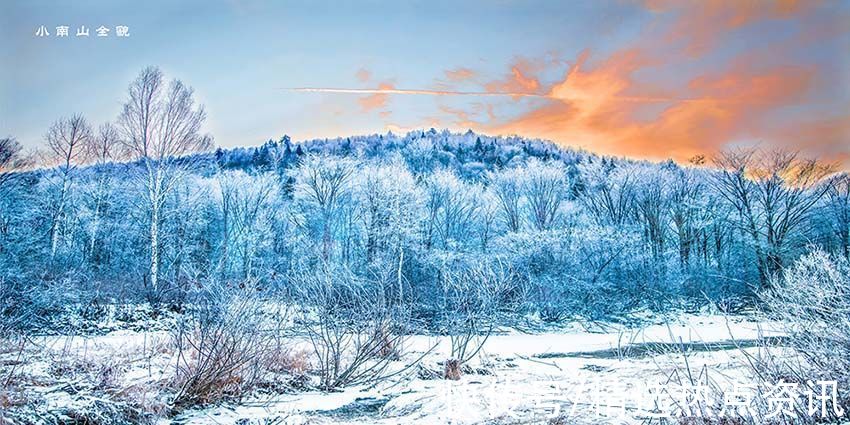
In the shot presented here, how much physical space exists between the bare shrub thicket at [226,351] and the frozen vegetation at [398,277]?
25mm

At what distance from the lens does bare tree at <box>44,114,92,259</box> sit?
666 centimetres

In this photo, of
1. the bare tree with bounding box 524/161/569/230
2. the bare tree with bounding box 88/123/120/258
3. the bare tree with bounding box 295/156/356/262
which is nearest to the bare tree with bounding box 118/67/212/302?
the bare tree with bounding box 88/123/120/258

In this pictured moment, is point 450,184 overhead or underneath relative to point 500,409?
overhead

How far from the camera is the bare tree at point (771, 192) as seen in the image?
12961 millimetres

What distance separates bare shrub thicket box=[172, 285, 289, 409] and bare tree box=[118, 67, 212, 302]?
511 centimetres

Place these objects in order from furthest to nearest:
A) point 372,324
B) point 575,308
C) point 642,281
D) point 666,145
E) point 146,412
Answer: point 642,281 < point 575,308 < point 666,145 < point 372,324 < point 146,412

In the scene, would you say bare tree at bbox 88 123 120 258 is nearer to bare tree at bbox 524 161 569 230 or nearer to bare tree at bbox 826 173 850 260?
bare tree at bbox 524 161 569 230

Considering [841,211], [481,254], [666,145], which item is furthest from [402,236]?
[841,211]

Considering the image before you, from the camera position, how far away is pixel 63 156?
1030 cm

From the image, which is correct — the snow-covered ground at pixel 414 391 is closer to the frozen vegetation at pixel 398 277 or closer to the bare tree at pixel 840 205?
the frozen vegetation at pixel 398 277

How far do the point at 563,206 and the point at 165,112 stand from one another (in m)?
11.9

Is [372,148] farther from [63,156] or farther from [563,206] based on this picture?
[563,206]

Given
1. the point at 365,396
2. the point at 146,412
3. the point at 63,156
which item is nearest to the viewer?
the point at 146,412

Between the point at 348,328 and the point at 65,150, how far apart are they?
761 cm
